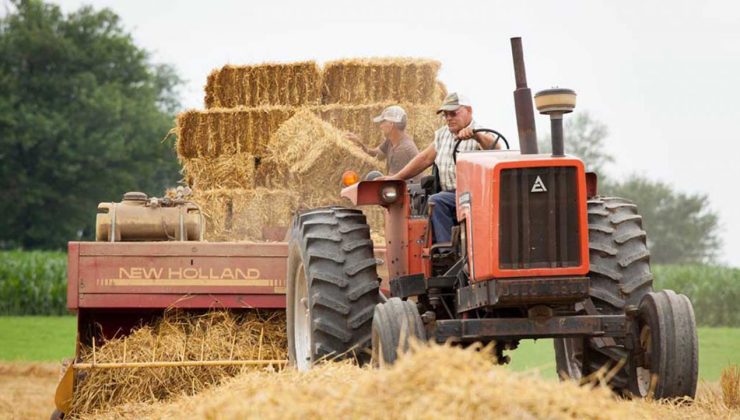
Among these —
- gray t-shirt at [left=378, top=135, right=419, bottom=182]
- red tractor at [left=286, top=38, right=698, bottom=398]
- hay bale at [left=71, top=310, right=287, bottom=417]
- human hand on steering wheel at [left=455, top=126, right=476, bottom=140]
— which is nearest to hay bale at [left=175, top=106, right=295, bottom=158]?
gray t-shirt at [left=378, top=135, right=419, bottom=182]

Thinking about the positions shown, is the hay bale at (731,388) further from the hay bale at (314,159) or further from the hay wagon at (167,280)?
the hay bale at (314,159)

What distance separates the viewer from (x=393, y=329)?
703 cm

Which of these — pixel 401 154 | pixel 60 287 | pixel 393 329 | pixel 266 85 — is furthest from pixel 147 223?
pixel 60 287

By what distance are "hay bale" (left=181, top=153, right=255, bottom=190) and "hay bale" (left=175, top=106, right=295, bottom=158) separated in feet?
0.33

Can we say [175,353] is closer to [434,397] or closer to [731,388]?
[731,388]

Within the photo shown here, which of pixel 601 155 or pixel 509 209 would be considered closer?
Answer: pixel 509 209

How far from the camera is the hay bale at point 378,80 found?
14359mm

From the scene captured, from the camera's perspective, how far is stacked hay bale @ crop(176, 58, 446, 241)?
43.7 feet

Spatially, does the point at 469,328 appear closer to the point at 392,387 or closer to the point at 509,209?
the point at 509,209

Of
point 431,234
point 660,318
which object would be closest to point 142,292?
point 431,234

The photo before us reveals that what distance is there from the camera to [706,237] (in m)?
77.2

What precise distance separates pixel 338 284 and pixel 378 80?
22.5ft

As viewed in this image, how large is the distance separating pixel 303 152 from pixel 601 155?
235ft

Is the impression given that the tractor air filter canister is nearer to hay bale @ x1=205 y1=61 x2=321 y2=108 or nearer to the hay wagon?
the hay wagon
